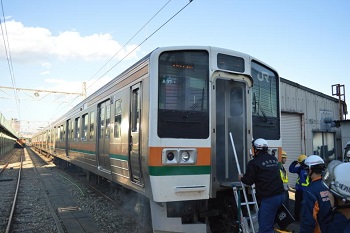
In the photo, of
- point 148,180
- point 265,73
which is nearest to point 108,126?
point 148,180

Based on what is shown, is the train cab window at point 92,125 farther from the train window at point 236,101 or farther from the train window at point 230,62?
the train window at point 230,62

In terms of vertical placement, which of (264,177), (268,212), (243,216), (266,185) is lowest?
(243,216)

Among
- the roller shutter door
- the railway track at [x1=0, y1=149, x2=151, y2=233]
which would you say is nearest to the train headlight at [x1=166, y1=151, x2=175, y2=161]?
the railway track at [x1=0, y1=149, x2=151, y2=233]

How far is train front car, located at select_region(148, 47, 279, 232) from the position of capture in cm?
466

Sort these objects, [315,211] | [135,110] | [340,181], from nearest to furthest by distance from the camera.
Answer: [340,181], [315,211], [135,110]

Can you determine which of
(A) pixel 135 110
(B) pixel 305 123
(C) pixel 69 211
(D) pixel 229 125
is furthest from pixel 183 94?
(B) pixel 305 123

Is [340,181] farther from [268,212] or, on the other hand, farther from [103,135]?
[103,135]

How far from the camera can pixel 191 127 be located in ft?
16.1

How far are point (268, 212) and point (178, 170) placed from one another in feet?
4.54

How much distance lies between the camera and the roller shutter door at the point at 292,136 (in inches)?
486

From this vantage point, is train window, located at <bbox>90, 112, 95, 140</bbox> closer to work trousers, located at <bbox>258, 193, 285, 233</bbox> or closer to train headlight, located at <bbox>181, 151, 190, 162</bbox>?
train headlight, located at <bbox>181, 151, 190, 162</bbox>

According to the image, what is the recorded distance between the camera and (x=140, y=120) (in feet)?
16.9

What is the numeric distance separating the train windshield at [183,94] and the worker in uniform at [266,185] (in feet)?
2.98

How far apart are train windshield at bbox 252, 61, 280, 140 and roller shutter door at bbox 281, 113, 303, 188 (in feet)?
20.9
